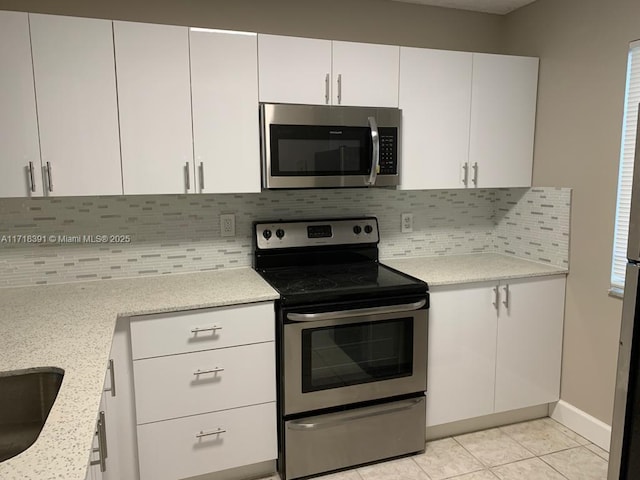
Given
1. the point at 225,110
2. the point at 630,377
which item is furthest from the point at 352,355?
the point at 225,110

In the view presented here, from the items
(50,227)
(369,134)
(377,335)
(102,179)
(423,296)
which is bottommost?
(377,335)

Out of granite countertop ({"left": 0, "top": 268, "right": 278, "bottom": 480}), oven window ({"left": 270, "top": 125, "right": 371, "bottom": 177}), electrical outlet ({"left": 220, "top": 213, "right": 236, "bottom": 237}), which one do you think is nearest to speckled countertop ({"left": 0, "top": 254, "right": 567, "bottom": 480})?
granite countertop ({"left": 0, "top": 268, "right": 278, "bottom": 480})

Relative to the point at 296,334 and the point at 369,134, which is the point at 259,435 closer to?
the point at 296,334

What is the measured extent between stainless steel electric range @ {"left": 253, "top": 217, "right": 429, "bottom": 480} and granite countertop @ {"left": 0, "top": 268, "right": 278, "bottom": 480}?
24 centimetres

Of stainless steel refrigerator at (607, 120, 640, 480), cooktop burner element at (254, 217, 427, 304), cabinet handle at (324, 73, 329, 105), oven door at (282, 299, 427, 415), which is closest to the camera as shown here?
stainless steel refrigerator at (607, 120, 640, 480)

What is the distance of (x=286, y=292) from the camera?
2.19 meters

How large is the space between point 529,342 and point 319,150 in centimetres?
156

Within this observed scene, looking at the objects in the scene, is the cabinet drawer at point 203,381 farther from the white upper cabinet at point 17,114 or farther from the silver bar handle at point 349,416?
the white upper cabinet at point 17,114

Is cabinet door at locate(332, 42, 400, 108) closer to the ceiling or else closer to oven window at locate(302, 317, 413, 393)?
the ceiling

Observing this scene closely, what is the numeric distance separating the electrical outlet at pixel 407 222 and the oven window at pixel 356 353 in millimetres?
796

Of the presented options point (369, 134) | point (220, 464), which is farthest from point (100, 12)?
point (220, 464)

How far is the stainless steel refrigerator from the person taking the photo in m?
1.60

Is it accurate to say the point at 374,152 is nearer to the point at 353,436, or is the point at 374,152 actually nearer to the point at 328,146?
the point at 328,146

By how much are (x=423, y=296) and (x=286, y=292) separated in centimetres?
67
